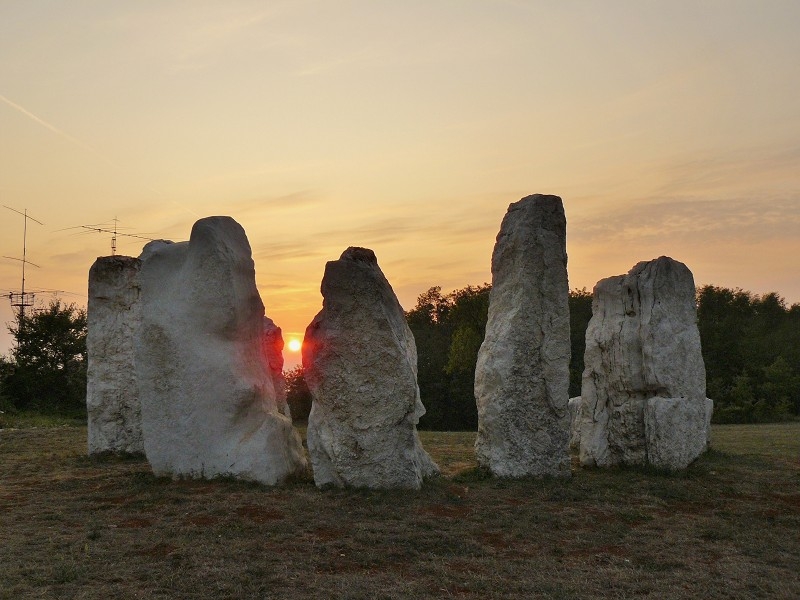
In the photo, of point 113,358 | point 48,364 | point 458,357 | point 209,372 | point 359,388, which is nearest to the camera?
point 359,388

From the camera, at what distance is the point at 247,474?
12383 millimetres

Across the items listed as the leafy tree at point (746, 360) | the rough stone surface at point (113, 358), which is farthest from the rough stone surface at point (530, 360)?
the leafy tree at point (746, 360)

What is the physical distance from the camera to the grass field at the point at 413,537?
771 cm

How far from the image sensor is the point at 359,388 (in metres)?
12.0

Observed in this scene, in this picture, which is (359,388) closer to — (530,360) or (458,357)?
(530,360)

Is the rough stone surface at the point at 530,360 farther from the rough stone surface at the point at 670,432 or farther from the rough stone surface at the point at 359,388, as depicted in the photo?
the rough stone surface at the point at 670,432

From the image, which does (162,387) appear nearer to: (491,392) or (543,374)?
(491,392)

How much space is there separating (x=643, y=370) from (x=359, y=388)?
5.59m

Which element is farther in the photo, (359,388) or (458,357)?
(458,357)

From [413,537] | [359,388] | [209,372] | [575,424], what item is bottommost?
[413,537]

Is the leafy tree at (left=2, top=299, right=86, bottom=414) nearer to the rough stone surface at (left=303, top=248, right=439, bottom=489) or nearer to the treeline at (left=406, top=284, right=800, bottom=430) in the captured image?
the treeline at (left=406, top=284, right=800, bottom=430)

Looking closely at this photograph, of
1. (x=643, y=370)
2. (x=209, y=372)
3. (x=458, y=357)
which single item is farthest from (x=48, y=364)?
(x=643, y=370)

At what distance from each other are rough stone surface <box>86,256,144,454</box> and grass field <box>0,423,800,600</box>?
8.50ft

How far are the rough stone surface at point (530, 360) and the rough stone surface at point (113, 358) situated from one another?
7.95 metres
